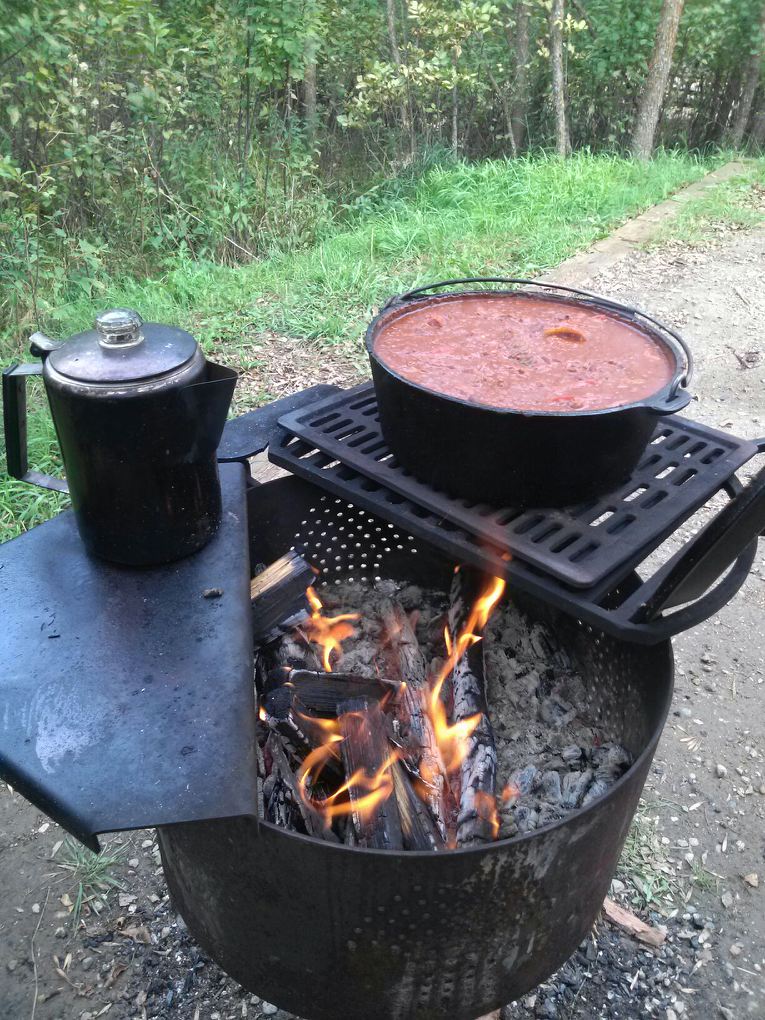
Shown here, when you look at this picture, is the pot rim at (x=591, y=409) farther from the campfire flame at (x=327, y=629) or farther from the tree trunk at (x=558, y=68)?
the tree trunk at (x=558, y=68)

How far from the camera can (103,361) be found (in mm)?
1328

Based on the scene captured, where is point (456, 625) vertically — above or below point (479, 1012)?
above

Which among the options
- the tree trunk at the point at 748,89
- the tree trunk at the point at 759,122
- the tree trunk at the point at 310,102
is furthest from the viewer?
the tree trunk at the point at 759,122

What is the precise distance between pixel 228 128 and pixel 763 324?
4525mm

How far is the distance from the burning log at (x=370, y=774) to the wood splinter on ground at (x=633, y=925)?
0.76 m

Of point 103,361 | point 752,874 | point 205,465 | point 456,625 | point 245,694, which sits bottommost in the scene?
point 752,874

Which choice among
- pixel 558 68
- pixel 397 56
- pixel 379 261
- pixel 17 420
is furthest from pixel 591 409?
pixel 558 68

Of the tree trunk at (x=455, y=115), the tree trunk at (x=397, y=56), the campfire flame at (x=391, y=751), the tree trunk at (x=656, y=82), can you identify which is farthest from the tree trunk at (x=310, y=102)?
the campfire flame at (x=391, y=751)

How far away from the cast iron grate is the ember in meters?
0.49

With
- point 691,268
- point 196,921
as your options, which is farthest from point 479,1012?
point 691,268

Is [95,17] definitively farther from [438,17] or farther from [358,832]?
[358,832]

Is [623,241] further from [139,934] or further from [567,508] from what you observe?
[139,934]

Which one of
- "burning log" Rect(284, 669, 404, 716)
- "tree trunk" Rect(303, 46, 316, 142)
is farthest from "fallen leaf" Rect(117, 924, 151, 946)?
"tree trunk" Rect(303, 46, 316, 142)

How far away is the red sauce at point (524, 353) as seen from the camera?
166cm
